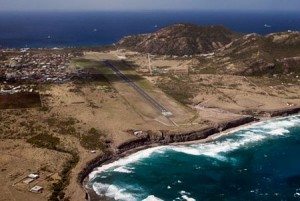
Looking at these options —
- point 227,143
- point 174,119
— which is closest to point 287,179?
point 227,143

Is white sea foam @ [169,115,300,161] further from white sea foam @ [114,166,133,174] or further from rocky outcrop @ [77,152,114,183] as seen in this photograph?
rocky outcrop @ [77,152,114,183]

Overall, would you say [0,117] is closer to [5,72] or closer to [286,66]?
[5,72]

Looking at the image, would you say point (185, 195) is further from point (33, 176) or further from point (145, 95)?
point (145, 95)

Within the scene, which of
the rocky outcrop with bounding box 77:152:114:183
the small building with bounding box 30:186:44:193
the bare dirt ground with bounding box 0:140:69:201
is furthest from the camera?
the rocky outcrop with bounding box 77:152:114:183

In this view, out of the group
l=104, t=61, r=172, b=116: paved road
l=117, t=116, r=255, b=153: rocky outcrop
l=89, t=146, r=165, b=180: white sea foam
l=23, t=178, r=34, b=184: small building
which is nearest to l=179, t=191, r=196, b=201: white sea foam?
l=89, t=146, r=165, b=180: white sea foam

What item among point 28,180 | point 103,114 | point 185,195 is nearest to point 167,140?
point 103,114

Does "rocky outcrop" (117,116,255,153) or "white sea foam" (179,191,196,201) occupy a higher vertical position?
"rocky outcrop" (117,116,255,153)

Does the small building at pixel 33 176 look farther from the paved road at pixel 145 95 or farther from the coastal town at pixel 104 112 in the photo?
the paved road at pixel 145 95
